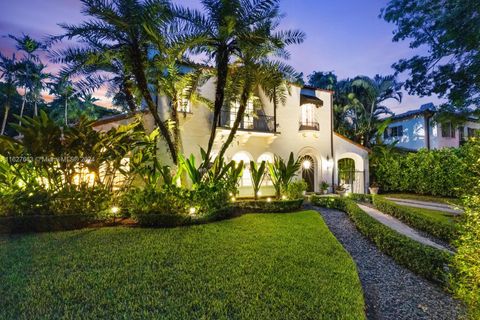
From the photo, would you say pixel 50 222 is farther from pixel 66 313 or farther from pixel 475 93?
pixel 475 93

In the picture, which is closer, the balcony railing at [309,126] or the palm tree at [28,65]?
the balcony railing at [309,126]

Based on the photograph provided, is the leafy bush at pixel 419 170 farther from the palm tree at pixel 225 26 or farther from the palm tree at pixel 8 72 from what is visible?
the palm tree at pixel 8 72

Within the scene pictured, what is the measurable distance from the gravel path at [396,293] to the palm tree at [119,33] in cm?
815

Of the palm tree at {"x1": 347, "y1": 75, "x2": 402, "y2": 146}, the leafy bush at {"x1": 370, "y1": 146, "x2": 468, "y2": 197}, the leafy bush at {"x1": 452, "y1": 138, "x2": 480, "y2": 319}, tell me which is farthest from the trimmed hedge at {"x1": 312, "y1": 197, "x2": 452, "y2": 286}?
the palm tree at {"x1": 347, "y1": 75, "x2": 402, "y2": 146}

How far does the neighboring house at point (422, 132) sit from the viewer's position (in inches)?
975

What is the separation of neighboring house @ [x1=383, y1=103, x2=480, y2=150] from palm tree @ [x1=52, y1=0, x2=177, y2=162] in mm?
24073

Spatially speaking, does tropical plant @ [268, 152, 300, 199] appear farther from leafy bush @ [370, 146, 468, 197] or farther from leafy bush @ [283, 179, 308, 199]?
leafy bush @ [370, 146, 468, 197]

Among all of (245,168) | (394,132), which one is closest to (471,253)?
(245,168)

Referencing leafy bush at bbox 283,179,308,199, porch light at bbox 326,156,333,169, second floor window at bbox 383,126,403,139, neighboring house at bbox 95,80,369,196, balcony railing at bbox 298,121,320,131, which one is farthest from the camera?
second floor window at bbox 383,126,403,139

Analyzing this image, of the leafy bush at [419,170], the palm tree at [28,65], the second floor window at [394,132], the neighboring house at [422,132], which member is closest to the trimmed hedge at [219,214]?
the leafy bush at [419,170]

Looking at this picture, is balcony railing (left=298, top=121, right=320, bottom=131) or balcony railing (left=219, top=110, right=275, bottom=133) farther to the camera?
balcony railing (left=298, top=121, right=320, bottom=131)

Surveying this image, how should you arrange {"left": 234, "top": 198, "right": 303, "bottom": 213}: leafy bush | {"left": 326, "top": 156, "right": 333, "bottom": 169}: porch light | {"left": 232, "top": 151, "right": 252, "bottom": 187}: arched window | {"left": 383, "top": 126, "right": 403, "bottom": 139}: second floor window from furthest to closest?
{"left": 383, "top": 126, "right": 403, "bottom": 139}: second floor window < {"left": 326, "top": 156, "right": 333, "bottom": 169}: porch light < {"left": 232, "top": 151, "right": 252, "bottom": 187}: arched window < {"left": 234, "top": 198, "right": 303, "bottom": 213}: leafy bush

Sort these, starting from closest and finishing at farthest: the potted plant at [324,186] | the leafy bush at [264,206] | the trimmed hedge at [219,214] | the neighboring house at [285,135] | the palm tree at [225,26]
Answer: the trimmed hedge at [219,214] < the palm tree at [225,26] < the leafy bush at [264,206] < the neighboring house at [285,135] < the potted plant at [324,186]

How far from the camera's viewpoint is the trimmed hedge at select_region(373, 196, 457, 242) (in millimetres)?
7793
